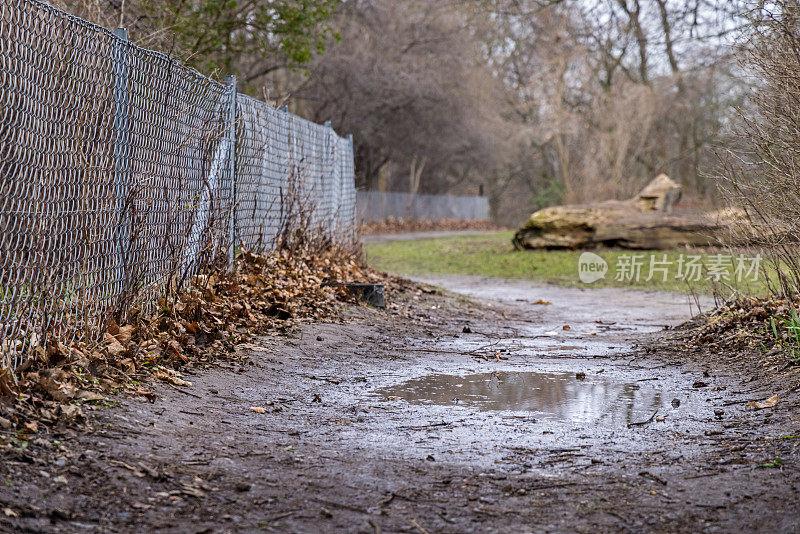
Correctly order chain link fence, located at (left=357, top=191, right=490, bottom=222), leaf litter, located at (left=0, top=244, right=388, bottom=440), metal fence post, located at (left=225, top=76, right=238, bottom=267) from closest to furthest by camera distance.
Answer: leaf litter, located at (left=0, top=244, right=388, bottom=440) < metal fence post, located at (left=225, top=76, right=238, bottom=267) < chain link fence, located at (left=357, top=191, right=490, bottom=222)

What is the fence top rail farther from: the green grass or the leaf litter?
the green grass

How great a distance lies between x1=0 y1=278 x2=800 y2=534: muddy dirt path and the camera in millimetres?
3182

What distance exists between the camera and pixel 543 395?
553 cm

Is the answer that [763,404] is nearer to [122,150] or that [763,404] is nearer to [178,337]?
[178,337]

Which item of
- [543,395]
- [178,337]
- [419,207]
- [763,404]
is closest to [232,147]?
[178,337]

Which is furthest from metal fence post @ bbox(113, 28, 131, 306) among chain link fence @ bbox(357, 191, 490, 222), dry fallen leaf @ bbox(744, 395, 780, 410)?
chain link fence @ bbox(357, 191, 490, 222)

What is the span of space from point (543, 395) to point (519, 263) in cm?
1237

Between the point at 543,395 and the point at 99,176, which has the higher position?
the point at 99,176

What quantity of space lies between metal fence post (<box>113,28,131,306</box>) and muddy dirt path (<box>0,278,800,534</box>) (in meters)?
0.96

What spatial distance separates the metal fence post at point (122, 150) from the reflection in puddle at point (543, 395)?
1.87 meters

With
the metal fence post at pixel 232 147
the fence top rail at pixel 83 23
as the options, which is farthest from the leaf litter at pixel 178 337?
the fence top rail at pixel 83 23

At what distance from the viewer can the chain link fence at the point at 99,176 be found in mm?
4121

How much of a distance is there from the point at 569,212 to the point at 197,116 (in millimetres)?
15270

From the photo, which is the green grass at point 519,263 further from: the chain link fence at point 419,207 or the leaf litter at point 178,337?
the chain link fence at point 419,207
